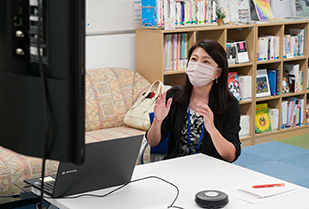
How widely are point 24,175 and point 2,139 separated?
216cm

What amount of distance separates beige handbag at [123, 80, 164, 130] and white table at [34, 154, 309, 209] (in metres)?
A: 1.61

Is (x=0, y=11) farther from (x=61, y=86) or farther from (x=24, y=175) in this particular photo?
(x=24, y=175)

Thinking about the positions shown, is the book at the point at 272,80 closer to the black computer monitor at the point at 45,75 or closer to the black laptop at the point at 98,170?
the black laptop at the point at 98,170

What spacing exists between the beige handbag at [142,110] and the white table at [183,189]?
5.29 feet

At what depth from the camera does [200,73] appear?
250cm

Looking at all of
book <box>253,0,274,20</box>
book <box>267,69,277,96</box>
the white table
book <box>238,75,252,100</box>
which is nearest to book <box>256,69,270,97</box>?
book <box>267,69,277,96</box>

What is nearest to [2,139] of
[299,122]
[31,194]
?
[31,194]

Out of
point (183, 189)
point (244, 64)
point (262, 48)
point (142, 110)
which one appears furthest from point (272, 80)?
point (183, 189)

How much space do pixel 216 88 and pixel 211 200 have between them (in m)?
1.16

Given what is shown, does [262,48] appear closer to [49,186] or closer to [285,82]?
[285,82]

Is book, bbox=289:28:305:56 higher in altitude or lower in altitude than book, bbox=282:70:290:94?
higher

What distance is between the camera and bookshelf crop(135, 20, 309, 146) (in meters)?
4.19

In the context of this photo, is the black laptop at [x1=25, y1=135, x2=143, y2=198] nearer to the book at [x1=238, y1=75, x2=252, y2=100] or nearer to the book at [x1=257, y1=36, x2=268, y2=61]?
the book at [x1=238, y1=75, x2=252, y2=100]

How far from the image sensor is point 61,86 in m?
0.81
